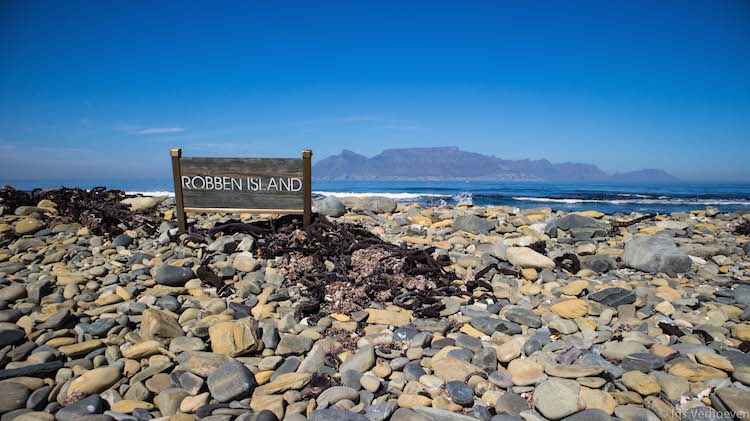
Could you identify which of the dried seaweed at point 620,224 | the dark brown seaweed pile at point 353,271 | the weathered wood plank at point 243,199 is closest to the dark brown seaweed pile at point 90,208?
the weathered wood plank at point 243,199

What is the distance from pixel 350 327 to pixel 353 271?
1.32 metres

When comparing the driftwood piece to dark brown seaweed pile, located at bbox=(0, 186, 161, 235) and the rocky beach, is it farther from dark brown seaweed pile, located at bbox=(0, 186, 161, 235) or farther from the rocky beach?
dark brown seaweed pile, located at bbox=(0, 186, 161, 235)

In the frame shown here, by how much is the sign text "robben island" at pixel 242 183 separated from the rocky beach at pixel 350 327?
0.67m

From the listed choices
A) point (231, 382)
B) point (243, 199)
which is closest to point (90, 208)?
point (243, 199)

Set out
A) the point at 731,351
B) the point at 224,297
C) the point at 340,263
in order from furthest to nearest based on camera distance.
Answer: the point at 340,263 < the point at 224,297 < the point at 731,351

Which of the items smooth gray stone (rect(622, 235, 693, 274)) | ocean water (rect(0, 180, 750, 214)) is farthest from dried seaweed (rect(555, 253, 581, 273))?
ocean water (rect(0, 180, 750, 214))

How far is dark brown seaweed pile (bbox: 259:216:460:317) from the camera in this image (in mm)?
4020

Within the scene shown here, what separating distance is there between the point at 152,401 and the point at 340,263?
8.70ft

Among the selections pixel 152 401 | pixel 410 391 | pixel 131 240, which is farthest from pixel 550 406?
pixel 131 240

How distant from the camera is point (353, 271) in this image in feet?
15.6

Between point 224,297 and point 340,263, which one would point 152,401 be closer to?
point 224,297

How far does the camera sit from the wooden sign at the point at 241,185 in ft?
20.2

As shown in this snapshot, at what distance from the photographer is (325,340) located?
324cm

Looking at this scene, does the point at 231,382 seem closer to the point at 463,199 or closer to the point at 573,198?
the point at 463,199
